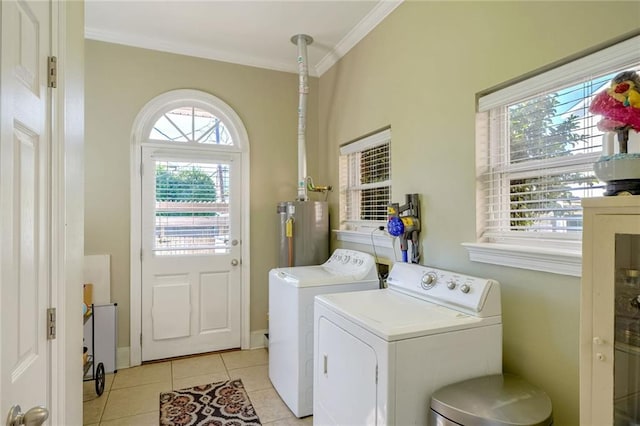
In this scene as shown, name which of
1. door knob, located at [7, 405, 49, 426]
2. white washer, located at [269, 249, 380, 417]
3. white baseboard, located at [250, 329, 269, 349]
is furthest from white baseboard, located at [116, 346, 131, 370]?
door knob, located at [7, 405, 49, 426]

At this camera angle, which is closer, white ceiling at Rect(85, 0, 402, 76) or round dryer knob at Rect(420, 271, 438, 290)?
round dryer knob at Rect(420, 271, 438, 290)

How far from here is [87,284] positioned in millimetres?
2994

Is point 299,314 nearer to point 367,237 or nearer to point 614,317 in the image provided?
point 367,237

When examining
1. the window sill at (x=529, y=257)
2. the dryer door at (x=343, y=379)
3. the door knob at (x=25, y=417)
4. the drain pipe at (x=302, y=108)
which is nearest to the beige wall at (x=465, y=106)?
the window sill at (x=529, y=257)

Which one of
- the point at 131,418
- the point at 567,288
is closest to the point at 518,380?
the point at 567,288

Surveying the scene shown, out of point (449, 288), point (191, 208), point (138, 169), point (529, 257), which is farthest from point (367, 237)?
point (138, 169)

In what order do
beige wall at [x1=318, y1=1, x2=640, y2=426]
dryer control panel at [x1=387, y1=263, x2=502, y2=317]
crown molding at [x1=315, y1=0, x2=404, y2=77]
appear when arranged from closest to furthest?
beige wall at [x1=318, y1=1, x2=640, y2=426] < dryer control panel at [x1=387, y1=263, x2=502, y2=317] < crown molding at [x1=315, y1=0, x2=404, y2=77]

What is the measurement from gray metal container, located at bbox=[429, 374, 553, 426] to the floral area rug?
1414mm

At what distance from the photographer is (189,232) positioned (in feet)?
11.0

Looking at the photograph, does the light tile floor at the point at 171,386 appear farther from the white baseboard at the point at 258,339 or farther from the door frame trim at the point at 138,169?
the door frame trim at the point at 138,169

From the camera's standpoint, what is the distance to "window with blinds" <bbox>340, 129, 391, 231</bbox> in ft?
9.44

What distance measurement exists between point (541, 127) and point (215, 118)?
9.11ft

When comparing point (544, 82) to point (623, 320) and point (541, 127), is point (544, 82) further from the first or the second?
point (623, 320)

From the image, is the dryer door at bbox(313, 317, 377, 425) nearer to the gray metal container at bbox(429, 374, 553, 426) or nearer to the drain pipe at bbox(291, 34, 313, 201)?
the gray metal container at bbox(429, 374, 553, 426)
